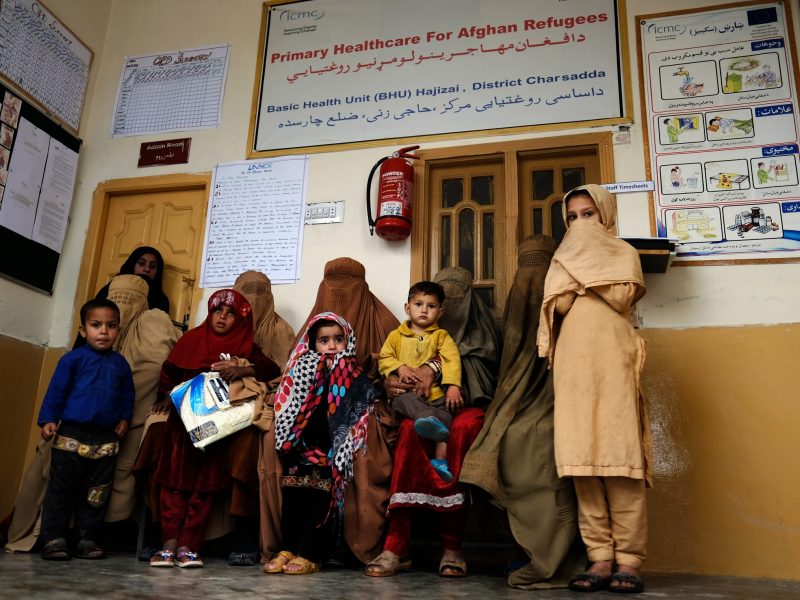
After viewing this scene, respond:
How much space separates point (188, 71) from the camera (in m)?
5.11

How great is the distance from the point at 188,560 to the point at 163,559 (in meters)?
0.10

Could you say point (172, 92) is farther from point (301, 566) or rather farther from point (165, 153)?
point (301, 566)

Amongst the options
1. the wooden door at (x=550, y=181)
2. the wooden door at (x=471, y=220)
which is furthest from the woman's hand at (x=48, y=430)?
the wooden door at (x=550, y=181)

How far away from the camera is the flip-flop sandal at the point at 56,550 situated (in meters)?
Result: 2.98

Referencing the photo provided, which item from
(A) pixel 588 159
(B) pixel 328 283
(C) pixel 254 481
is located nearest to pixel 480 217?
(A) pixel 588 159

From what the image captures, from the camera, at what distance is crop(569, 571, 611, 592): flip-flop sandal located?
2.56 metres

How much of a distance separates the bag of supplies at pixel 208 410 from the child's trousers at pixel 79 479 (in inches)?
17.5

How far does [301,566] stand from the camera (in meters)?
2.79

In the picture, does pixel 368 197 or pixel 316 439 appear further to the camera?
pixel 368 197

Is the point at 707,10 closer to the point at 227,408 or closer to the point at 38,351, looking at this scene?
the point at 227,408

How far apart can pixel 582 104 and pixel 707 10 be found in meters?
0.89

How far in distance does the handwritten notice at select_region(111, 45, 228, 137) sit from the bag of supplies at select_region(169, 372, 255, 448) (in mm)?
2326

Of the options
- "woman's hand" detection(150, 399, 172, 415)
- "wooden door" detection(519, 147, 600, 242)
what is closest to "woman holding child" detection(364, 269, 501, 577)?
"woman's hand" detection(150, 399, 172, 415)

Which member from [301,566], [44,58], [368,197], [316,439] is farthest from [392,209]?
[44,58]
